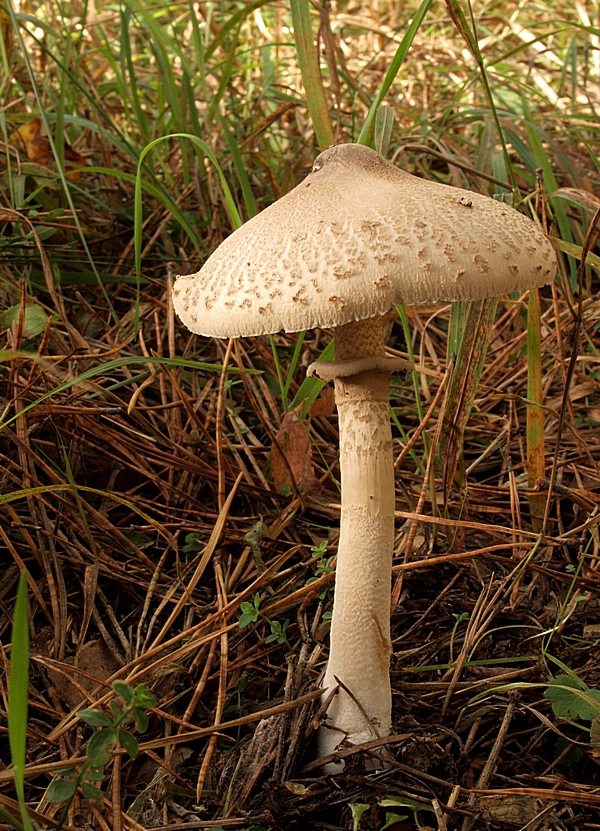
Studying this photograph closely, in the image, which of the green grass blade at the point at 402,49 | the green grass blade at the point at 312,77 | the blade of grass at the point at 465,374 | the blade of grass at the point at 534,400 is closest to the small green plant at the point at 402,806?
the blade of grass at the point at 465,374

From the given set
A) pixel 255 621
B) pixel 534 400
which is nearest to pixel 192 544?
pixel 255 621

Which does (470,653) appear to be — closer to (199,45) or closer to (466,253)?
(466,253)

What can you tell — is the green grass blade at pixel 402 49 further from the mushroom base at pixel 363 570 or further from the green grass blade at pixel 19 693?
the green grass blade at pixel 19 693

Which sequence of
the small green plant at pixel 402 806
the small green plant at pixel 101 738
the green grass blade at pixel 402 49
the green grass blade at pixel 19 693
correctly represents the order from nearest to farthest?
1. the green grass blade at pixel 19 693
2. the small green plant at pixel 101 738
3. the small green plant at pixel 402 806
4. the green grass blade at pixel 402 49

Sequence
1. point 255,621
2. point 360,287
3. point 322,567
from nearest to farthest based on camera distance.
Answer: point 360,287
point 255,621
point 322,567

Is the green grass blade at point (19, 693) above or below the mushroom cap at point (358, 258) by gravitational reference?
below

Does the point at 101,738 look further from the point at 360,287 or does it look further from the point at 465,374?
the point at 465,374

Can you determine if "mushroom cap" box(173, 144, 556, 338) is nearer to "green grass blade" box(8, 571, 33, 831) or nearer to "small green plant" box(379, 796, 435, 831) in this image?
"green grass blade" box(8, 571, 33, 831)
